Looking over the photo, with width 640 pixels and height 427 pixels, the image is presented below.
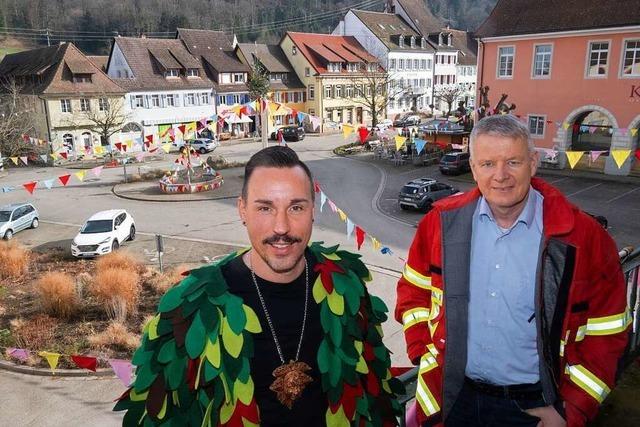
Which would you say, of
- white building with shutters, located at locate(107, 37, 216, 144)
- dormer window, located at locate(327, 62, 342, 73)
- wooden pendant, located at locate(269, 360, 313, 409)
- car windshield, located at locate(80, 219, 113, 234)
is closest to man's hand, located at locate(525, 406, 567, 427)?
wooden pendant, located at locate(269, 360, 313, 409)

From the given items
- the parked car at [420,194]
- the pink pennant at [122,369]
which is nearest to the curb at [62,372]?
the pink pennant at [122,369]

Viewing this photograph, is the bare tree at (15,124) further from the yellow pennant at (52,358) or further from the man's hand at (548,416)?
the man's hand at (548,416)

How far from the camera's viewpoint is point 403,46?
5934cm

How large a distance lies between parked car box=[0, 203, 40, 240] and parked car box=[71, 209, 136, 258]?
4.03 m

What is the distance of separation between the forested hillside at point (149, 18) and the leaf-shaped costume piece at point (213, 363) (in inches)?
3340

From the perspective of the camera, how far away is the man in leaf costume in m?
2.34

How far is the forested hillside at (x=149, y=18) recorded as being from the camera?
83.9m

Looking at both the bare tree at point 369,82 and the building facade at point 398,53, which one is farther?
the building facade at point 398,53

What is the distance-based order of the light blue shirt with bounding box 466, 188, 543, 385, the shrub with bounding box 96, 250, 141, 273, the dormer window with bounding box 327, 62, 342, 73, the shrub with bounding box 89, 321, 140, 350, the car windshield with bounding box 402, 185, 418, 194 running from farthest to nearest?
the dormer window with bounding box 327, 62, 342, 73
the car windshield with bounding box 402, 185, 418, 194
the shrub with bounding box 96, 250, 141, 273
the shrub with bounding box 89, 321, 140, 350
the light blue shirt with bounding box 466, 188, 543, 385

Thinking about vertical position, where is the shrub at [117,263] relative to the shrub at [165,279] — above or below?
above

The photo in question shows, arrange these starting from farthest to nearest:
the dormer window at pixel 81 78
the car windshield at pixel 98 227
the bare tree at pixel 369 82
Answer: the bare tree at pixel 369 82 → the dormer window at pixel 81 78 → the car windshield at pixel 98 227

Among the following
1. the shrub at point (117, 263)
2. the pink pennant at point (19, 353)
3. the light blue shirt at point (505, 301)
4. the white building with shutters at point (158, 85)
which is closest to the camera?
the light blue shirt at point (505, 301)

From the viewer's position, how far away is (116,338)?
11555mm

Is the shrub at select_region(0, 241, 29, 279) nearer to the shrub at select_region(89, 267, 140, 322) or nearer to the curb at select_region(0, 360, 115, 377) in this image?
the shrub at select_region(89, 267, 140, 322)
